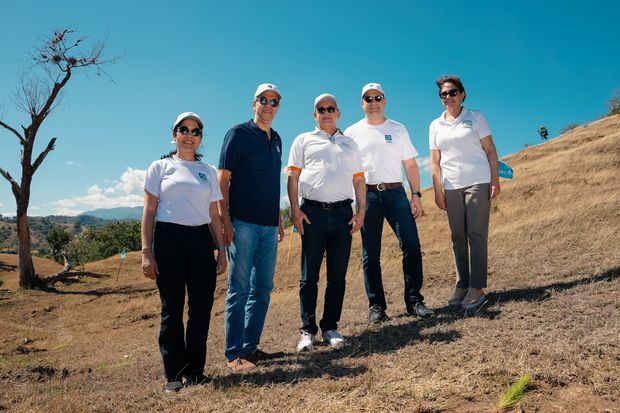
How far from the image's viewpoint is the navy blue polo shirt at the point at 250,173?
4.61 metres

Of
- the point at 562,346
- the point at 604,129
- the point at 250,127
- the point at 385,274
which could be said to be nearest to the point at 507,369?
the point at 562,346

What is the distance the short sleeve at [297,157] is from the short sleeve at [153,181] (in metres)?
1.50

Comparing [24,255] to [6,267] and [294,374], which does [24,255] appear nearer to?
[6,267]

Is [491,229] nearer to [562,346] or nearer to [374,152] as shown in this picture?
[374,152]

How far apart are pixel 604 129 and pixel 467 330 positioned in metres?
23.5

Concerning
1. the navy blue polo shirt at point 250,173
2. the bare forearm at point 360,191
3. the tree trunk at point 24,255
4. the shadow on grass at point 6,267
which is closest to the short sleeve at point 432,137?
the bare forearm at point 360,191

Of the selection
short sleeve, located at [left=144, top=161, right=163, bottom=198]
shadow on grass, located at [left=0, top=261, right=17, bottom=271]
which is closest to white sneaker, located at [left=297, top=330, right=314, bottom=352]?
short sleeve, located at [left=144, top=161, right=163, bottom=198]

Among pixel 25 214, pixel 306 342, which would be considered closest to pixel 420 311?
→ pixel 306 342

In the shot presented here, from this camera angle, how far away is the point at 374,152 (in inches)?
225

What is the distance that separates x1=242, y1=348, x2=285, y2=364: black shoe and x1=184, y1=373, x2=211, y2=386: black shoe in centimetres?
53

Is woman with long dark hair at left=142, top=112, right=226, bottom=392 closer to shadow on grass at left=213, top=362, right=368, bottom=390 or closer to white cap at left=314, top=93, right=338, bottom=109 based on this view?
shadow on grass at left=213, top=362, right=368, bottom=390

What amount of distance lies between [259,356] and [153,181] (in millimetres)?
2202

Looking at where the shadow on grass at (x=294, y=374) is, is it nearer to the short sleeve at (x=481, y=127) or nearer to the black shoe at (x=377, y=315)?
the black shoe at (x=377, y=315)

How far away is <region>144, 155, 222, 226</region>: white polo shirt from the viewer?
4.15 metres
